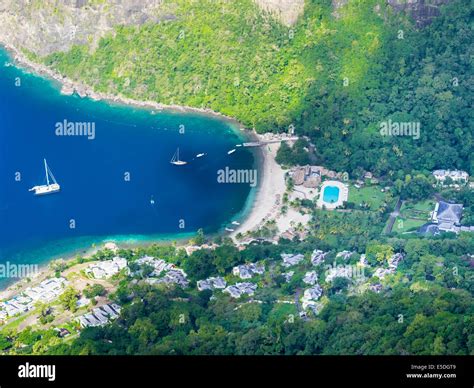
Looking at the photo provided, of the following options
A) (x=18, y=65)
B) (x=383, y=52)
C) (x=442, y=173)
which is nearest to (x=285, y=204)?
(x=442, y=173)

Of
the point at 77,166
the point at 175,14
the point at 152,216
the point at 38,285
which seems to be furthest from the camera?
the point at 175,14

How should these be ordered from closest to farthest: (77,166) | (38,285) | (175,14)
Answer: (38,285) → (77,166) → (175,14)

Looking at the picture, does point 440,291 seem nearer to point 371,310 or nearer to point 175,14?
point 371,310

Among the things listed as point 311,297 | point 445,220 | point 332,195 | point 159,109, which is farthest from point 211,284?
point 159,109

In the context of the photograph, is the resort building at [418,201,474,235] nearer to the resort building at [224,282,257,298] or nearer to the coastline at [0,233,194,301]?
the resort building at [224,282,257,298]

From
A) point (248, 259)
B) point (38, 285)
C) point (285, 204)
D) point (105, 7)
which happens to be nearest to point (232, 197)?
point (285, 204)

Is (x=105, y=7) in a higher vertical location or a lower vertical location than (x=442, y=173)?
higher

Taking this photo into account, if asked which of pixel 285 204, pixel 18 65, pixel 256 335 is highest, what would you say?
pixel 18 65

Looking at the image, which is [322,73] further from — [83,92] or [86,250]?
[86,250]

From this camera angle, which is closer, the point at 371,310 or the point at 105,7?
the point at 371,310
